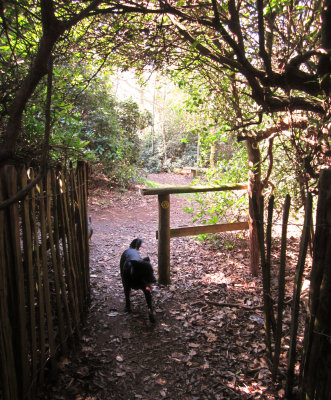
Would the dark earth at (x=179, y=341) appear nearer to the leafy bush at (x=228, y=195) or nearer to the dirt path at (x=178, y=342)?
the dirt path at (x=178, y=342)

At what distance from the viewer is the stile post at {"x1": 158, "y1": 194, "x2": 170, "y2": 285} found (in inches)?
177

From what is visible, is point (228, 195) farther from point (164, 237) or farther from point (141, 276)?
point (141, 276)

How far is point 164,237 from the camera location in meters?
4.60

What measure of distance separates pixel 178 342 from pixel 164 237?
1.68 m

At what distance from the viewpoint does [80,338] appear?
310cm

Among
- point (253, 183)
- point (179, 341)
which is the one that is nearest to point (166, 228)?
point (253, 183)

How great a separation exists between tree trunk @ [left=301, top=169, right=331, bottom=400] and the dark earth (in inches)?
27.4

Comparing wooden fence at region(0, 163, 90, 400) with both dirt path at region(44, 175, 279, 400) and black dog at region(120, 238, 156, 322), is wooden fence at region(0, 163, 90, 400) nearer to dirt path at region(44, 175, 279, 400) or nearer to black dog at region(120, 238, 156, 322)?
dirt path at region(44, 175, 279, 400)

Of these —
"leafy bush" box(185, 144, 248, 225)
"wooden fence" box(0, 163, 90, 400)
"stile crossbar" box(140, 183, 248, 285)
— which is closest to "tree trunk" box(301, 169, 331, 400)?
"wooden fence" box(0, 163, 90, 400)

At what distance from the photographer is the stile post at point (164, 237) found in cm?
450

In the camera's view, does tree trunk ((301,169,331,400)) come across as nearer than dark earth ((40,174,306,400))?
Yes

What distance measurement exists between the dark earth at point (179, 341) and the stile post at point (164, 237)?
21 cm

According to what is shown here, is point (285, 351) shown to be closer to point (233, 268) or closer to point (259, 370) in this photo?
point (259, 370)

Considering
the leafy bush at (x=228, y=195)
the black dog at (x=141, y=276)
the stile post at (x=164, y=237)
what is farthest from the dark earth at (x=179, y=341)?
the leafy bush at (x=228, y=195)
